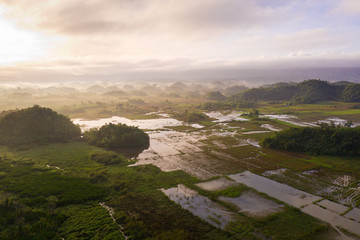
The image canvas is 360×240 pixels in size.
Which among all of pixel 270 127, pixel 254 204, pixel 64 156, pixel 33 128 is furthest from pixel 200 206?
pixel 270 127

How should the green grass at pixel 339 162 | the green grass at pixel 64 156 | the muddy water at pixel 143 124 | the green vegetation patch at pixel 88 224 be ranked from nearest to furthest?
the green vegetation patch at pixel 88 224 < the green grass at pixel 339 162 < the green grass at pixel 64 156 < the muddy water at pixel 143 124

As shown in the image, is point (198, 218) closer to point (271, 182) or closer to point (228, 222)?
point (228, 222)

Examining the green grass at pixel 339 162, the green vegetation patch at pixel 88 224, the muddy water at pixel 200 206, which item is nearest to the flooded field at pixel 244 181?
the muddy water at pixel 200 206

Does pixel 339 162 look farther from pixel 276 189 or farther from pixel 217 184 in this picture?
pixel 217 184

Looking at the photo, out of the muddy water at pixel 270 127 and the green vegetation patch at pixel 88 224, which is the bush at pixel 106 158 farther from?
the muddy water at pixel 270 127

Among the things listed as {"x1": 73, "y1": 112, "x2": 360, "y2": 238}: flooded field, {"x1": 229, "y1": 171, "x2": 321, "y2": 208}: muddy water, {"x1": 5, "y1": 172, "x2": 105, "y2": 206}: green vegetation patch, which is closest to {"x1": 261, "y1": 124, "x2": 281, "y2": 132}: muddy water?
{"x1": 73, "y1": 112, "x2": 360, "y2": 238}: flooded field

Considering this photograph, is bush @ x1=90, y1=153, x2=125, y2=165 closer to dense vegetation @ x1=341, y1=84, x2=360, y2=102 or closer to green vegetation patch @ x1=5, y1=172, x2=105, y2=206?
green vegetation patch @ x1=5, y1=172, x2=105, y2=206

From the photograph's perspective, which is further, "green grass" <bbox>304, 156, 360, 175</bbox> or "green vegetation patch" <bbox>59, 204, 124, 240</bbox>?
"green grass" <bbox>304, 156, 360, 175</bbox>

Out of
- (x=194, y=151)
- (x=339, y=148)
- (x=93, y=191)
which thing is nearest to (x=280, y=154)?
(x=339, y=148)
